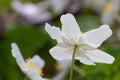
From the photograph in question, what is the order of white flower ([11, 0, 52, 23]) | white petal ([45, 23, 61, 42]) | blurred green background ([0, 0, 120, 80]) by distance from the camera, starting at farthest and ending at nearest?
white flower ([11, 0, 52, 23]) < blurred green background ([0, 0, 120, 80]) < white petal ([45, 23, 61, 42])

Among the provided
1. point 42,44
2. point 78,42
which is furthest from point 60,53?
point 42,44

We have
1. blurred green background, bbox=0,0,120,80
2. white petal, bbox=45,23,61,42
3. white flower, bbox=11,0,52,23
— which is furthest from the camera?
white flower, bbox=11,0,52,23

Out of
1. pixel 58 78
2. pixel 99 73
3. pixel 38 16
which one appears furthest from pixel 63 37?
pixel 38 16

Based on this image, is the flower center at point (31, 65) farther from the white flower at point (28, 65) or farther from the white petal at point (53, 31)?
the white petal at point (53, 31)

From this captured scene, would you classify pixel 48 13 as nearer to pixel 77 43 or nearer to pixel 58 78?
pixel 58 78

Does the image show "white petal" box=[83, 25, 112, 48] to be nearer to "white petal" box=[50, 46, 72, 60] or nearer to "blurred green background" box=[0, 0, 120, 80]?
"white petal" box=[50, 46, 72, 60]

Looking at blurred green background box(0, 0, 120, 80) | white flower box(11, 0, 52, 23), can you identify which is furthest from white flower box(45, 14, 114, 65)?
white flower box(11, 0, 52, 23)

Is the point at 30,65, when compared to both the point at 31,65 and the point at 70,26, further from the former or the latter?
the point at 70,26
